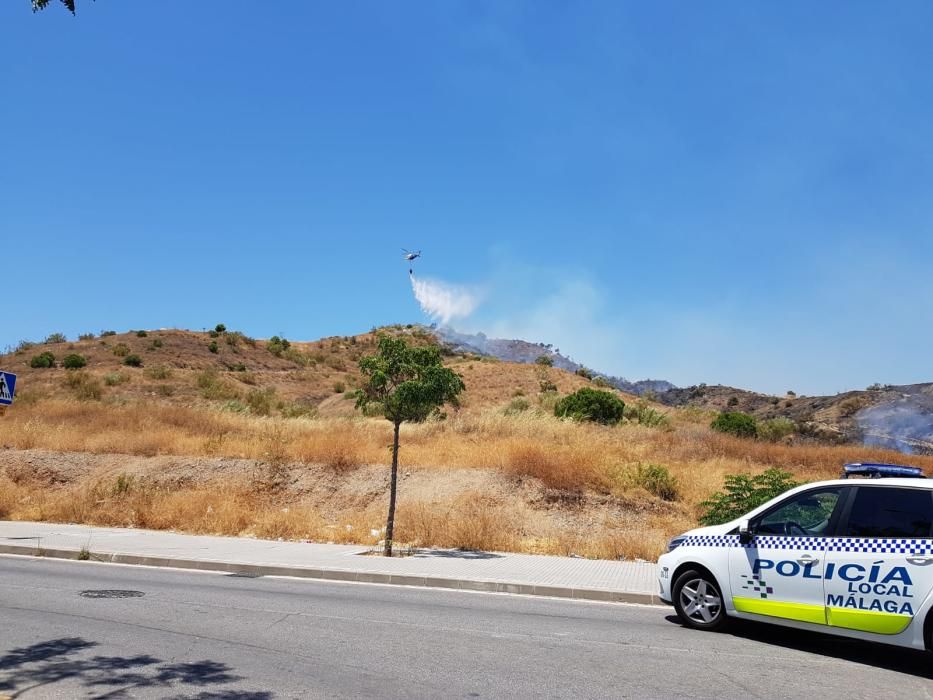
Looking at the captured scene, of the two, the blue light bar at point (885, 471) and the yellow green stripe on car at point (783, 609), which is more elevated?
the blue light bar at point (885, 471)

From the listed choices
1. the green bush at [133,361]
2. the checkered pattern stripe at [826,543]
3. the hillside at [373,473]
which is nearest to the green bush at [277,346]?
the green bush at [133,361]

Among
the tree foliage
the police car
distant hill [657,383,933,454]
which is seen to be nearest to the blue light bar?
the police car

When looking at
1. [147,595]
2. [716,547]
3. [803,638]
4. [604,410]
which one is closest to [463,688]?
[716,547]

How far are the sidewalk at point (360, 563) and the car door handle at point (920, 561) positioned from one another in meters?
4.26

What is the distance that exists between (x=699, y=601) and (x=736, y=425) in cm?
2667

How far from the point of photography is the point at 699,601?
29.8ft

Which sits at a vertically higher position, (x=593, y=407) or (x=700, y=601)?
(x=593, y=407)

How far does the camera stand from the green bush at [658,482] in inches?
813

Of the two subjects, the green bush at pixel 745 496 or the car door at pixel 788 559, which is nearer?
the car door at pixel 788 559

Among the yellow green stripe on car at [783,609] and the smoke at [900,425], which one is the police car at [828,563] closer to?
the yellow green stripe on car at [783,609]

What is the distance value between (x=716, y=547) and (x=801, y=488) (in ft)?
3.89

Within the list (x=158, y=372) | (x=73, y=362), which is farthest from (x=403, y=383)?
(x=73, y=362)

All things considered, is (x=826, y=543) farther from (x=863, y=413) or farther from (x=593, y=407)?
(x=863, y=413)

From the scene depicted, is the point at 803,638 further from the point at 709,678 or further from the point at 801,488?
the point at 709,678
